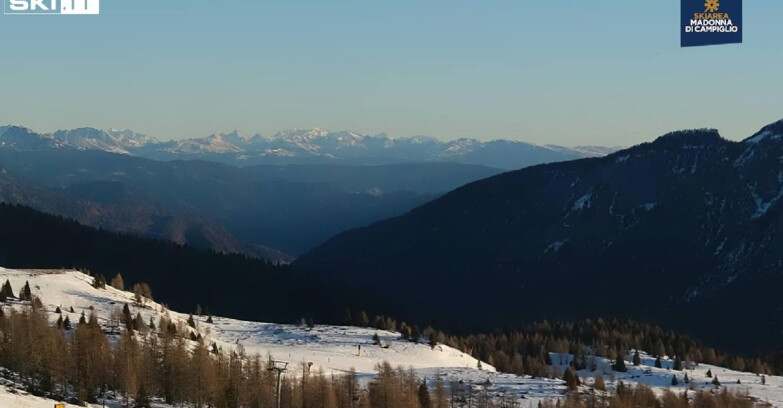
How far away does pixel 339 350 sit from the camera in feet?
578

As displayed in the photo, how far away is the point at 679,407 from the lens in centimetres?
14988

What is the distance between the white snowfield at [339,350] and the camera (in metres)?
160

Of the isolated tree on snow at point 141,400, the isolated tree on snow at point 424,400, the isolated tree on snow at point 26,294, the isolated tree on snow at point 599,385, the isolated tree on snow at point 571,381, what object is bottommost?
the isolated tree on snow at point 599,385

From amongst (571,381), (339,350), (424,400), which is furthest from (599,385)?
(424,400)

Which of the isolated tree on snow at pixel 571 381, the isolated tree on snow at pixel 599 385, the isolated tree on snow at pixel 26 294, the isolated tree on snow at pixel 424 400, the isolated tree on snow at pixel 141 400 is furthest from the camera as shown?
the isolated tree on snow at pixel 599 385

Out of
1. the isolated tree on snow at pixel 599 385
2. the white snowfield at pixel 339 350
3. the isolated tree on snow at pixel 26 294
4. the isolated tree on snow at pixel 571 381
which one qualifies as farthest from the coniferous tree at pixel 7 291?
the isolated tree on snow at pixel 599 385

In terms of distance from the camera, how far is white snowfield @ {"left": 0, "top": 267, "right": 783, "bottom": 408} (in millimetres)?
159625

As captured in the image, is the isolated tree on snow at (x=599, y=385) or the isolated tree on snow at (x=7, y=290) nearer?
the isolated tree on snow at (x=7, y=290)

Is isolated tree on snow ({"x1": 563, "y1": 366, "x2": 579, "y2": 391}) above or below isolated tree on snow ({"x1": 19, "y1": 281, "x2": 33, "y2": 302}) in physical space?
below

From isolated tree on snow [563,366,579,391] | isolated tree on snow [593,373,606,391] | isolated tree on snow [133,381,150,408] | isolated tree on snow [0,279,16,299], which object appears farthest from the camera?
isolated tree on snow [593,373,606,391]

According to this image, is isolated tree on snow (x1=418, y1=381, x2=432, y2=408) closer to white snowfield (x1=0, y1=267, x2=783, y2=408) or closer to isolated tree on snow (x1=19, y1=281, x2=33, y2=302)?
white snowfield (x1=0, y1=267, x2=783, y2=408)

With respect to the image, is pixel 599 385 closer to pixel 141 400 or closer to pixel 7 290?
pixel 141 400

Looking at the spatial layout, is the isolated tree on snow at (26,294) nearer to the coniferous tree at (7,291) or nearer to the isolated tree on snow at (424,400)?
the coniferous tree at (7,291)

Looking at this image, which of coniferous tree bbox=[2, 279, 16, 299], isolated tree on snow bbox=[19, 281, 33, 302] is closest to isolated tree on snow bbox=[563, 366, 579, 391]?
isolated tree on snow bbox=[19, 281, 33, 302]
